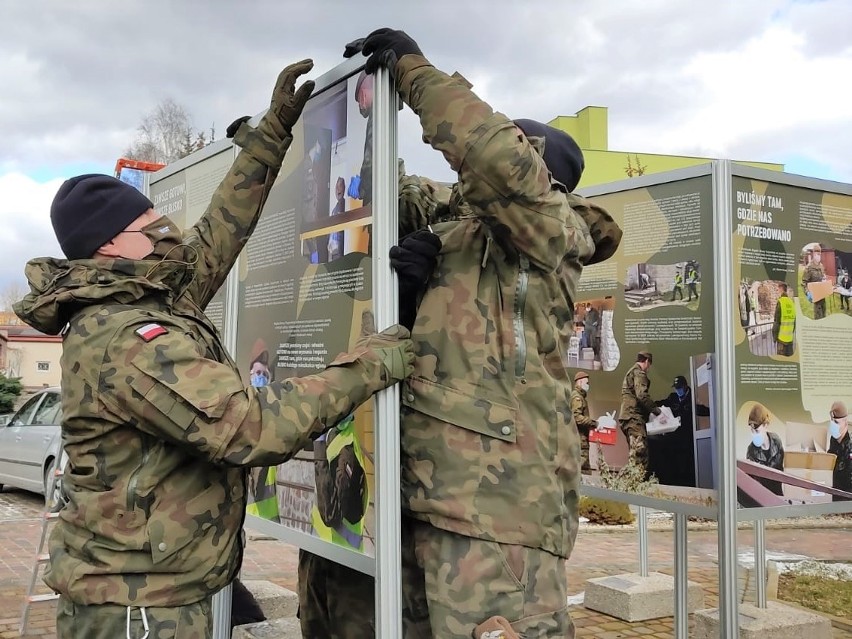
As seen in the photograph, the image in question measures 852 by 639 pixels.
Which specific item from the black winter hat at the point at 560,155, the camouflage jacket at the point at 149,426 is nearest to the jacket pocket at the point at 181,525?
the camouflage jacket at the point at 149,426

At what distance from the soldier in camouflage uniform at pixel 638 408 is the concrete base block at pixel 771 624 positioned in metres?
0.92

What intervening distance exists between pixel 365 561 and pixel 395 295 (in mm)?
742

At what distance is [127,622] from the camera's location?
197 cm

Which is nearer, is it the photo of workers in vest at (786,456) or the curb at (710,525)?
the photo of workers in vest at (786,456)

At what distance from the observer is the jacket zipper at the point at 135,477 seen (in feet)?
6.50

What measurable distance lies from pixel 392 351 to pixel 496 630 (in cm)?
76

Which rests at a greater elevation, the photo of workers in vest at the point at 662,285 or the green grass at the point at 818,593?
the photo of workers in vest at the point at 662,285

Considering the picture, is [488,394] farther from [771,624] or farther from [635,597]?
[635,597]

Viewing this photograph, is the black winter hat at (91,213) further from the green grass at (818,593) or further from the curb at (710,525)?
the curb at (710,525)

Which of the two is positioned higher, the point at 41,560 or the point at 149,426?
the point at 149,426

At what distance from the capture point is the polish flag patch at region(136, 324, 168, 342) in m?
1.93

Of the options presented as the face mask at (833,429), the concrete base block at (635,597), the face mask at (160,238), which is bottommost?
the concrete base block at (635,597)

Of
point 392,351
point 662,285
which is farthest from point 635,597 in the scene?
point 392,351

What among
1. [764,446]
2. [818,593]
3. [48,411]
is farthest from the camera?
[48,411]
